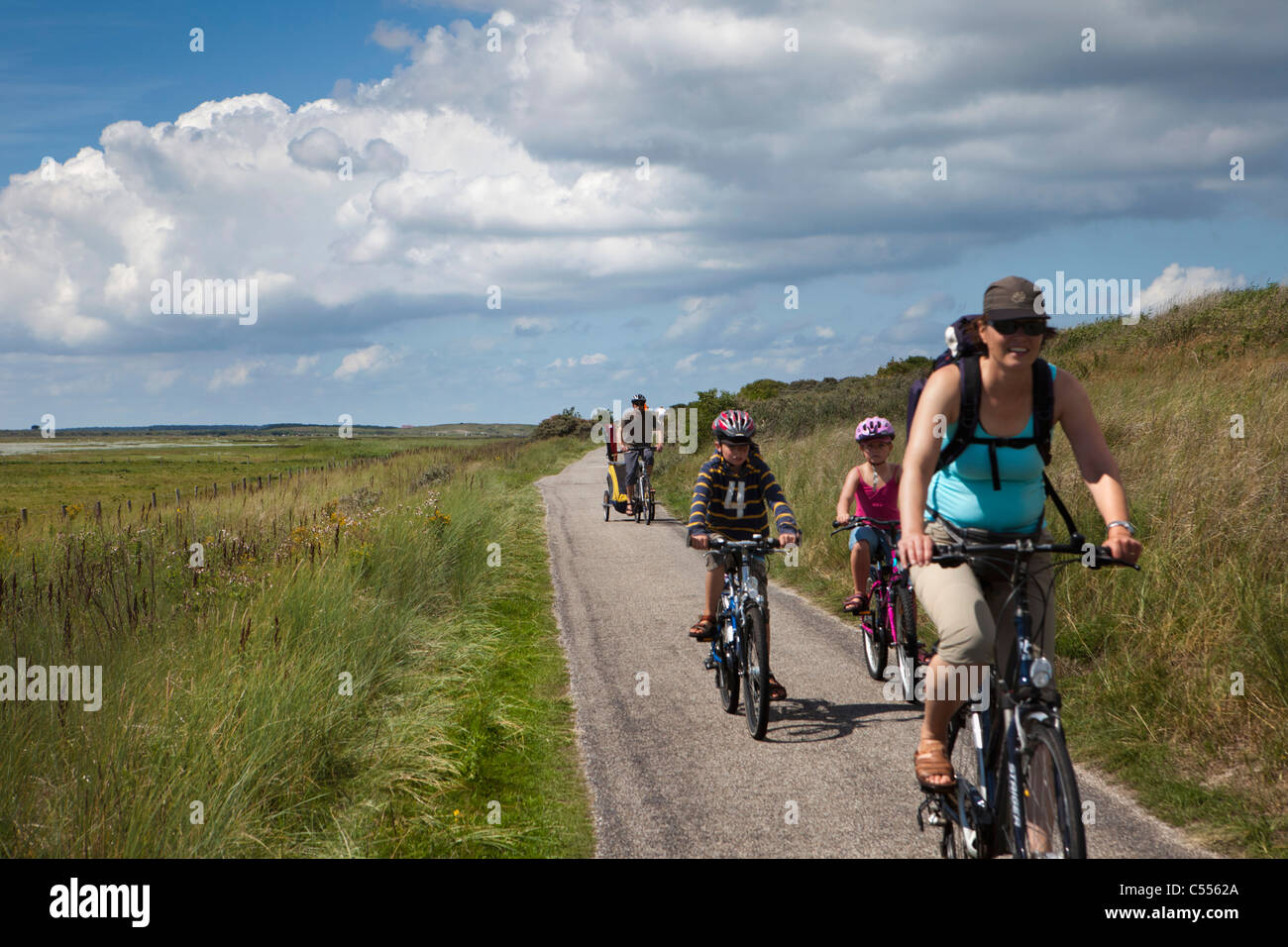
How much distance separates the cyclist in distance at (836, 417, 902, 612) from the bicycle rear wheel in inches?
45.6

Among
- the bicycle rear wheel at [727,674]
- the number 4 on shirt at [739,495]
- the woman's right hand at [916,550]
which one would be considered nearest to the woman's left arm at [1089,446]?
the woman's right hand at [916,550]

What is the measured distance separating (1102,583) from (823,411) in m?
21.2

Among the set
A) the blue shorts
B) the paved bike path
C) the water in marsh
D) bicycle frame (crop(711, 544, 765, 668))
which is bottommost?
the paved bike path

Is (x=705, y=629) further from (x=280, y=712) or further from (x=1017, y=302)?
(x=1017, y=302)

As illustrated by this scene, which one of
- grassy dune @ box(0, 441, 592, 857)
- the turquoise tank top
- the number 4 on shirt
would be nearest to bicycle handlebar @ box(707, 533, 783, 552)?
the number 4 on shirt

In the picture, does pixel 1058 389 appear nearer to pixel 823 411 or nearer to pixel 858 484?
pixel 858 484

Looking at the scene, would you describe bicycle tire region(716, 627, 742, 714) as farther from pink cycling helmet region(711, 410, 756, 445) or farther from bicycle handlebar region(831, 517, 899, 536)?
pink cycling helmet region(711, 410, 756, 445)

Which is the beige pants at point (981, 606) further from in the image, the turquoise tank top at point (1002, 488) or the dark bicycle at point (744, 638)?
the dark bicycle at point (744, 638)

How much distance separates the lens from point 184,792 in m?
3.93

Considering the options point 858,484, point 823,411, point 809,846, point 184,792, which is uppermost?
point 823,411

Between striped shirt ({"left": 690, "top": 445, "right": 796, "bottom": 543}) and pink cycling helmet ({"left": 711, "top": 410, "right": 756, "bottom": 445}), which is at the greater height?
pink cycling helmet ({"left": 711, "top": 410, "right": 756, "bottom": 445})

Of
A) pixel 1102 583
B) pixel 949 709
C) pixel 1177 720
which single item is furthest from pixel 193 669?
pixel 1102 583

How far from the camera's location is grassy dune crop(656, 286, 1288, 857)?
4527mm

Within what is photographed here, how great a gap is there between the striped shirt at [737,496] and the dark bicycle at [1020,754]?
9.39 ft
